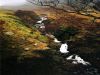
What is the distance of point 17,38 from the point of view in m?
48.6

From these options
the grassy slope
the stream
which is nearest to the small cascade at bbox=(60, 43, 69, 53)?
the stream

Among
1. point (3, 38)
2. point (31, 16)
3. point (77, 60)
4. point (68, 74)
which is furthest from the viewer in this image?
point (31, 16)

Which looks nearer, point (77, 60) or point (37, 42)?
point (77, 60)

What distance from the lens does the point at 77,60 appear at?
129 ft

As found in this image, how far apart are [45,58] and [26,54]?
102 inches

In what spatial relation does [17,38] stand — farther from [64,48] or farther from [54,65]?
[54,65]

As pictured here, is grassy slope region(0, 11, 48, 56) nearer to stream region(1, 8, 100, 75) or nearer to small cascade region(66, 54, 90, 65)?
stream region(1, 8, 100, 75)

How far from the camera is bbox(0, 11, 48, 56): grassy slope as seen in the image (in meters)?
43.1

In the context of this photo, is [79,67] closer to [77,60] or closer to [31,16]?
[77,60]

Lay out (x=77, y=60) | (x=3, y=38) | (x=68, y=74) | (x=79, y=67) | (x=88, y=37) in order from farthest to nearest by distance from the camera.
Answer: (x=88, y=37)
(x=3, y=38)
(x=77, y=60)
(x=79, y=67)
(x=68, y=74)

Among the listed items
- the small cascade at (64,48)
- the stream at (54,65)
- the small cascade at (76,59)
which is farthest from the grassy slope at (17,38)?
the small cascade at (76,59)

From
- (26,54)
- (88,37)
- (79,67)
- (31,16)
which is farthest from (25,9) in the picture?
(79,67)

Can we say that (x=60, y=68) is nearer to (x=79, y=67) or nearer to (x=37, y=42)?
(x=79, y=67)

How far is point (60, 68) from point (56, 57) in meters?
4.27
